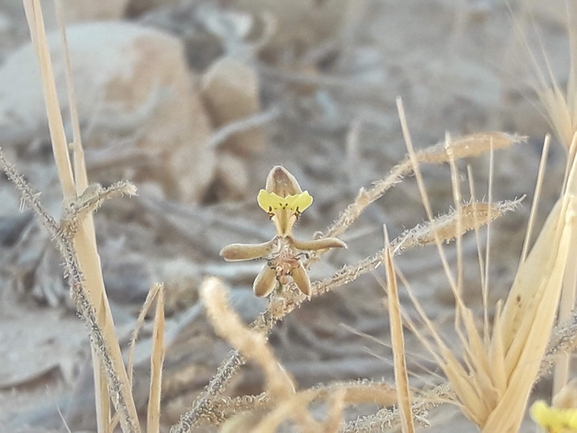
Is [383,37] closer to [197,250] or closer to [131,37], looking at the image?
[131,37]

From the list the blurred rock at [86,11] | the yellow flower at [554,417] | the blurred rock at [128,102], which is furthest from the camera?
the blurred rock at [86,11]

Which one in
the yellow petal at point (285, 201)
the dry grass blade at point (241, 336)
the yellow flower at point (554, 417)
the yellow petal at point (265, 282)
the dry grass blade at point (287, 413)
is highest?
the yellow petal at point (285, 201)

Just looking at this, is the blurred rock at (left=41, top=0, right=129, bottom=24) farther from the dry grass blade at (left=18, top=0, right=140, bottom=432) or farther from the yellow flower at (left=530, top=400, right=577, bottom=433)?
the yellow flower at (left=530, top=400, right=577, bottom=433)

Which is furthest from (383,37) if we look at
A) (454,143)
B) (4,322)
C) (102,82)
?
(454,143)

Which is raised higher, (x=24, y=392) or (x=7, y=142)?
(x=7, y=142)

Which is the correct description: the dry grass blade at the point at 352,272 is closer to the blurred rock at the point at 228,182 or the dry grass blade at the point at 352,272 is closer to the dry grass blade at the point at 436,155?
the dry grass blade at the point at 436,155

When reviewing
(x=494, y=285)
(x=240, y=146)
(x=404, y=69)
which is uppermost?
(x=404, y=69)

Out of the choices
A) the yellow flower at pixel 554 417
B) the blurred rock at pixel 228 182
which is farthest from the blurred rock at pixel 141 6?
the yellow flower at pixel 554 417
